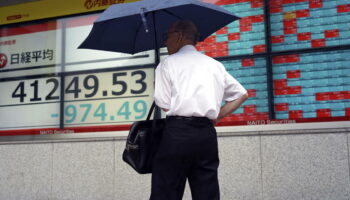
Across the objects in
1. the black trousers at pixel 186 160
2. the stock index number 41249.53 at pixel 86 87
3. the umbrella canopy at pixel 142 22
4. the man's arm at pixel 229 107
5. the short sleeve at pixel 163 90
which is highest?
the umbrella canopy at pixel 142 22

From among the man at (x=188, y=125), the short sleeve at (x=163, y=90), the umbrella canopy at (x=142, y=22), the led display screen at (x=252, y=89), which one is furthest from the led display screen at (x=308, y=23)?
the short sleeve at (x=163, y=90)

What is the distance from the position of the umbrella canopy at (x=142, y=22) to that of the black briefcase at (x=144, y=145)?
0.72 m

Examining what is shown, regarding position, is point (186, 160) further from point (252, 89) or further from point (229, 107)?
point (252, 89)

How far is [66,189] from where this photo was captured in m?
6.75

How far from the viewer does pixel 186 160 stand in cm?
275

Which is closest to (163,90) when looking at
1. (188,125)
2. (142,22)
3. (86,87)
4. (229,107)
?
(188,125)

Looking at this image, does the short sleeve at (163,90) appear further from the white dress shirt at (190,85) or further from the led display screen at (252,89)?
the led display screen at (252,89)

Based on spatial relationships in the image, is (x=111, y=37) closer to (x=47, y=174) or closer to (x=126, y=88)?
(x=126, y=88)

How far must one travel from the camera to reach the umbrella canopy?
10.5ft

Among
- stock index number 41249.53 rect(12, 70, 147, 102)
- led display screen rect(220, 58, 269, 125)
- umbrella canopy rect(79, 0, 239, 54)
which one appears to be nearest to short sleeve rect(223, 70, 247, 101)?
umbrella canopy rect(79, 0, 239, 54)

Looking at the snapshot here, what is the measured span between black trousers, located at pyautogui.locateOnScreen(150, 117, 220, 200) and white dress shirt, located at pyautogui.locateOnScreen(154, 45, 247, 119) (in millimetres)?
80

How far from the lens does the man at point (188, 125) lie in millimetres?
2734

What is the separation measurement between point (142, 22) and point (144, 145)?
118cm

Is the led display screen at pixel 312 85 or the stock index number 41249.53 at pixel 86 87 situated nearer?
the led display screen at pixel 312 85
